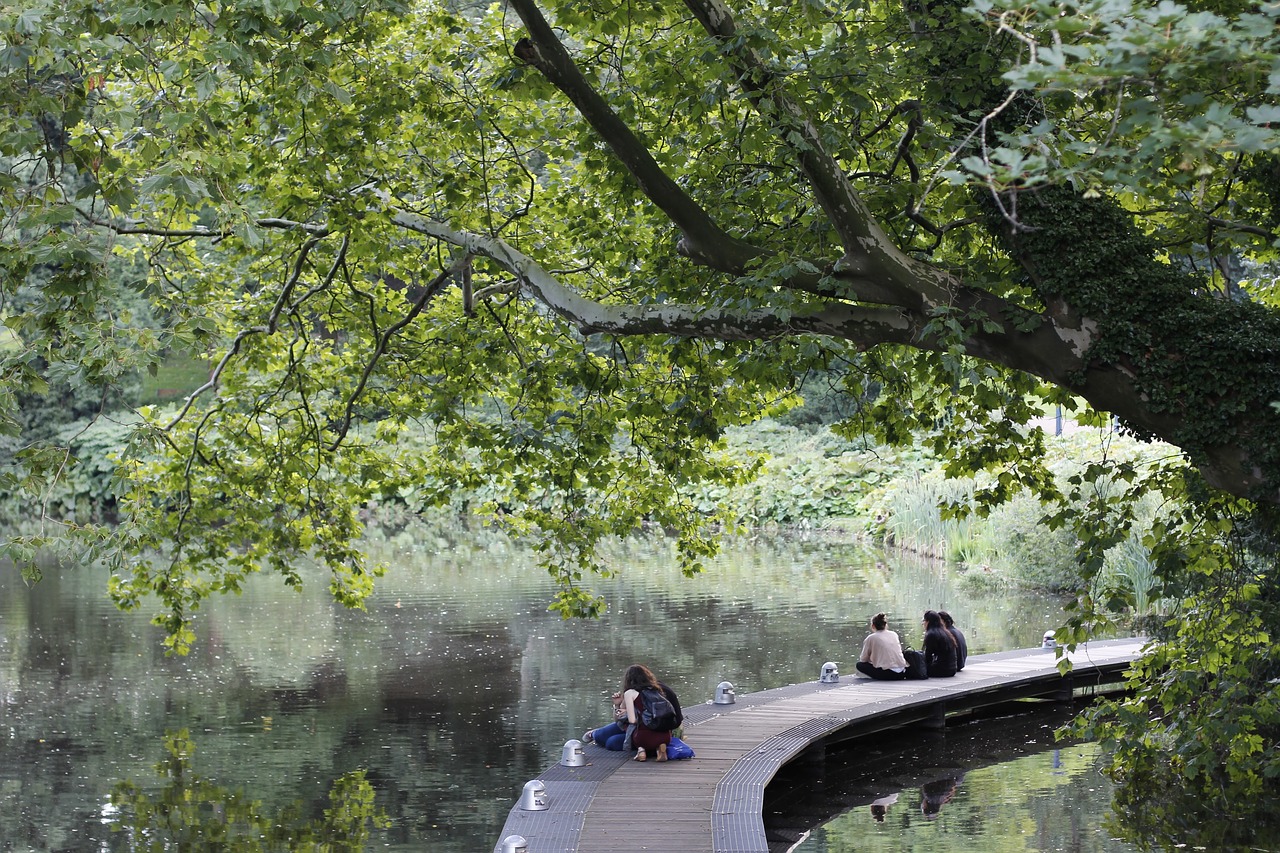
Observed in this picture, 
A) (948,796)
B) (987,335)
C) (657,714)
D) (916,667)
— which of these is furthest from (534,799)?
(916,667)

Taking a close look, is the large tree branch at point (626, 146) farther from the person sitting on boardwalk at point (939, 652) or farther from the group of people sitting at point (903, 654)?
the person sitting on boardwalk at point (939, 652)

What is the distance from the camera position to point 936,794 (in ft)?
40.9

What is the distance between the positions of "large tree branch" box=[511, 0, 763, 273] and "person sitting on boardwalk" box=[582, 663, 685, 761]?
14.2ft

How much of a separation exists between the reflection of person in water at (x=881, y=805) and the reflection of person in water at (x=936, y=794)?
263 mm

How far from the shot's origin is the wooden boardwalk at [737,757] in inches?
355

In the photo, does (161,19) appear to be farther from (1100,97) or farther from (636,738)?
(636,738)

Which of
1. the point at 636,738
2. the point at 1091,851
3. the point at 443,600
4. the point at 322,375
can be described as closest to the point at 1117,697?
the point at 1091,851

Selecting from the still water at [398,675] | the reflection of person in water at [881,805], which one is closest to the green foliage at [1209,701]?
the still water at [398,675]

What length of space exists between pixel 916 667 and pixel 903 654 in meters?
0.22

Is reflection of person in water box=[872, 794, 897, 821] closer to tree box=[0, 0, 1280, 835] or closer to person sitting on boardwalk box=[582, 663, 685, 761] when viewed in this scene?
person sitting on boardwalk box=[582, 663, 685, 761]

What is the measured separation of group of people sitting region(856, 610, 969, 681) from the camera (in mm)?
15672

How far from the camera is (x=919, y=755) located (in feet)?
46.7

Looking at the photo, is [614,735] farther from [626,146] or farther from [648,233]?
[626,146]

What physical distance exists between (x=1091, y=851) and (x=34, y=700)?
1269 centimetres
